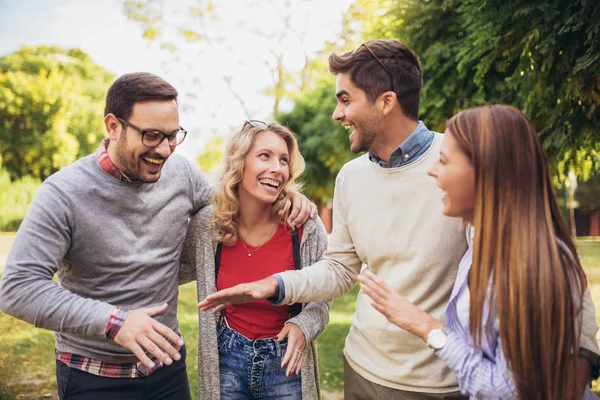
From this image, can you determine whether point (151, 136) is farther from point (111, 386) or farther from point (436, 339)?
point (436, 339)

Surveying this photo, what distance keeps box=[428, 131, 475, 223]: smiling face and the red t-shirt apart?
4.20 ft

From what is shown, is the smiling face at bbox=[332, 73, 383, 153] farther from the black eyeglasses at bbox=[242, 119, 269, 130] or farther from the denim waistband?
the denim waistband

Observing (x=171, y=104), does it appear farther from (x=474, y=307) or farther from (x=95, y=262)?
(x=474, y=307)

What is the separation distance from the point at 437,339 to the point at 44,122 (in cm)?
3851

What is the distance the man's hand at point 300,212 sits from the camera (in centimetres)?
327

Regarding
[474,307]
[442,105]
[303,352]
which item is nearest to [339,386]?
[442,105]

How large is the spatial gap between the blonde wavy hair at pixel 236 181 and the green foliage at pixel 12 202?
95.5 feet

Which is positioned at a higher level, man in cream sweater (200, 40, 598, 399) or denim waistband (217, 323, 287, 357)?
man in cream sweater (200, 40, 598, 399)

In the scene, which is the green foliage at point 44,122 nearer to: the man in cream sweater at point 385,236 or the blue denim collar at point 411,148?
the man in cream sweater at point 385,236

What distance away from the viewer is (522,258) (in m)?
1.94

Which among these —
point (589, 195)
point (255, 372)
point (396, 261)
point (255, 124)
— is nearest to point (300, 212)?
point (255, 124)

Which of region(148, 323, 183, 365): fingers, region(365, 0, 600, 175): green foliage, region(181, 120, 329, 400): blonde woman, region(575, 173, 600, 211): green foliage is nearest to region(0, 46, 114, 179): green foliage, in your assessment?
region(365, 0, 600, 175): green foliage

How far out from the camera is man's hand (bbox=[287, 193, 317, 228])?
3.27 metres

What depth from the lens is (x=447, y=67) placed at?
23.0 ft
